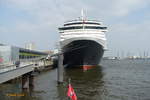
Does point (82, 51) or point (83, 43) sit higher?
point (83, 43)

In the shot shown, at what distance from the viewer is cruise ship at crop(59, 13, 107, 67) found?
3780 cm

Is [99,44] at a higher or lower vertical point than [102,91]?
higher

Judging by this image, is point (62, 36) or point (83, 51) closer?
point (83, 51)

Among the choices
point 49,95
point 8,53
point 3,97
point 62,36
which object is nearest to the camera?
point 3,97

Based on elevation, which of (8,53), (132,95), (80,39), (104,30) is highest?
(104,30)

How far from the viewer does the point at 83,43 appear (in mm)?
37750

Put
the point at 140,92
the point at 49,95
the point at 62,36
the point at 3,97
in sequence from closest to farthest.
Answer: the point at 3,97, the point at 49,95, the point at 140,92, the point at 62,36

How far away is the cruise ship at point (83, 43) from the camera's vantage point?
3780 centimetres

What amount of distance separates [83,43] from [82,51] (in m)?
1.51

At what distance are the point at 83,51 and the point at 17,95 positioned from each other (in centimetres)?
2176

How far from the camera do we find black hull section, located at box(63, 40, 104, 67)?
37781 millimetres

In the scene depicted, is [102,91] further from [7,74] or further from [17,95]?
A: [7,74]

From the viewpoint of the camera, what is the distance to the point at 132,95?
18406 millimetres

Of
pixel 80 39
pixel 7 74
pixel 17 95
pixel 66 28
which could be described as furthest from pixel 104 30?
pixel 7 74
